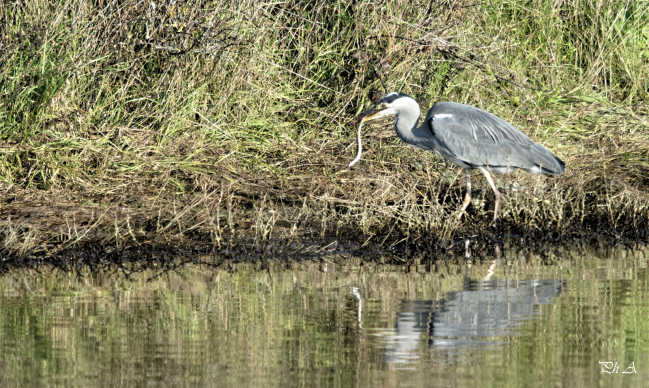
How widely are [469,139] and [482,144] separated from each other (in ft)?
0.41

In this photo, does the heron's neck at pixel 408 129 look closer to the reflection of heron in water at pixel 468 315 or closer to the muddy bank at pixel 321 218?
the muddy bank at pixel 321 218

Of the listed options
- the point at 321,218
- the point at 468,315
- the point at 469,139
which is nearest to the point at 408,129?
the point at 469,139

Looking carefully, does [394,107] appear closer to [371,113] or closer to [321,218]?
[371,113]

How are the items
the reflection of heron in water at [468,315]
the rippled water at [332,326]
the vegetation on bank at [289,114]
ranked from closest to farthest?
the rippled water at [332,326] → the reflection of heron in water at [468,315] → the vegetation on bank at [289,114]

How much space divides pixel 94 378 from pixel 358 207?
323 centimetres

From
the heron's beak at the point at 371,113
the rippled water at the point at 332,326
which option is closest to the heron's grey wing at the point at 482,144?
the heron's beak at the point at 371,113

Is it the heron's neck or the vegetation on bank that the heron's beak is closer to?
the heron's neck

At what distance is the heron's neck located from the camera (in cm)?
754

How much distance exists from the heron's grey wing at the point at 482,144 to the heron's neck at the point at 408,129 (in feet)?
0.37

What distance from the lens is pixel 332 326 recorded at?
4492 mm

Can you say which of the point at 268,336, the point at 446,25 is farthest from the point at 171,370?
the point at 446,25

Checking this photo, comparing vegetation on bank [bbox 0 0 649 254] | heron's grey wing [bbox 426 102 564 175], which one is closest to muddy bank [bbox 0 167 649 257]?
vegetation on bank [bbox 0 0 649 254]

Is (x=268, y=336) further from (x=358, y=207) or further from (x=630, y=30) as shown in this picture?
(x=630, y=30)

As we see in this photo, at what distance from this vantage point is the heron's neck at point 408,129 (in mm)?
7535
